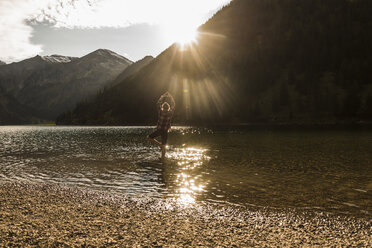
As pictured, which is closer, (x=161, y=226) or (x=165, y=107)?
(x=161, y=226)

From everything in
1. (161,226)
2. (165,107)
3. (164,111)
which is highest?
(165,107)

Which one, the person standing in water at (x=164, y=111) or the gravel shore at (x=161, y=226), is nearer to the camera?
the gravel shore at (x=161, y=226)

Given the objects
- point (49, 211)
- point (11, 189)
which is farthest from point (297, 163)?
point (11, 189)

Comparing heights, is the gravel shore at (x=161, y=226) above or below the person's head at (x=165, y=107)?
below

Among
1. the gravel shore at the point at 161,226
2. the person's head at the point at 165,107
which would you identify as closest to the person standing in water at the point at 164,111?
the person's head at the point at 165,107

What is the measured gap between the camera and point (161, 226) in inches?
360

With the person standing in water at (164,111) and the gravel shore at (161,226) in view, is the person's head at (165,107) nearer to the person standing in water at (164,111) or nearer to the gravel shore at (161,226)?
the person standing in water at (164,111)

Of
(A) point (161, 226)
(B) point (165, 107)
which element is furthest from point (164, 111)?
(A) point (161, 226)

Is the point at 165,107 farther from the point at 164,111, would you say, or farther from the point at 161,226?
the point at 161,226

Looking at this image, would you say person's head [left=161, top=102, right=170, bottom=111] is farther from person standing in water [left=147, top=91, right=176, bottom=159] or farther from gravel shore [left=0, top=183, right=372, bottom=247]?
gravel shore [left=0, top=183, right=372, bottom=247]

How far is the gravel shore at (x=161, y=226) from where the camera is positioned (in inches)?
309

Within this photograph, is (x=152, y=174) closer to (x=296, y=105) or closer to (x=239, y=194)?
(x=239, y=194)

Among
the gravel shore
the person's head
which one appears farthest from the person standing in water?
the gravel shore

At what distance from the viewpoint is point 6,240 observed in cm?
795
